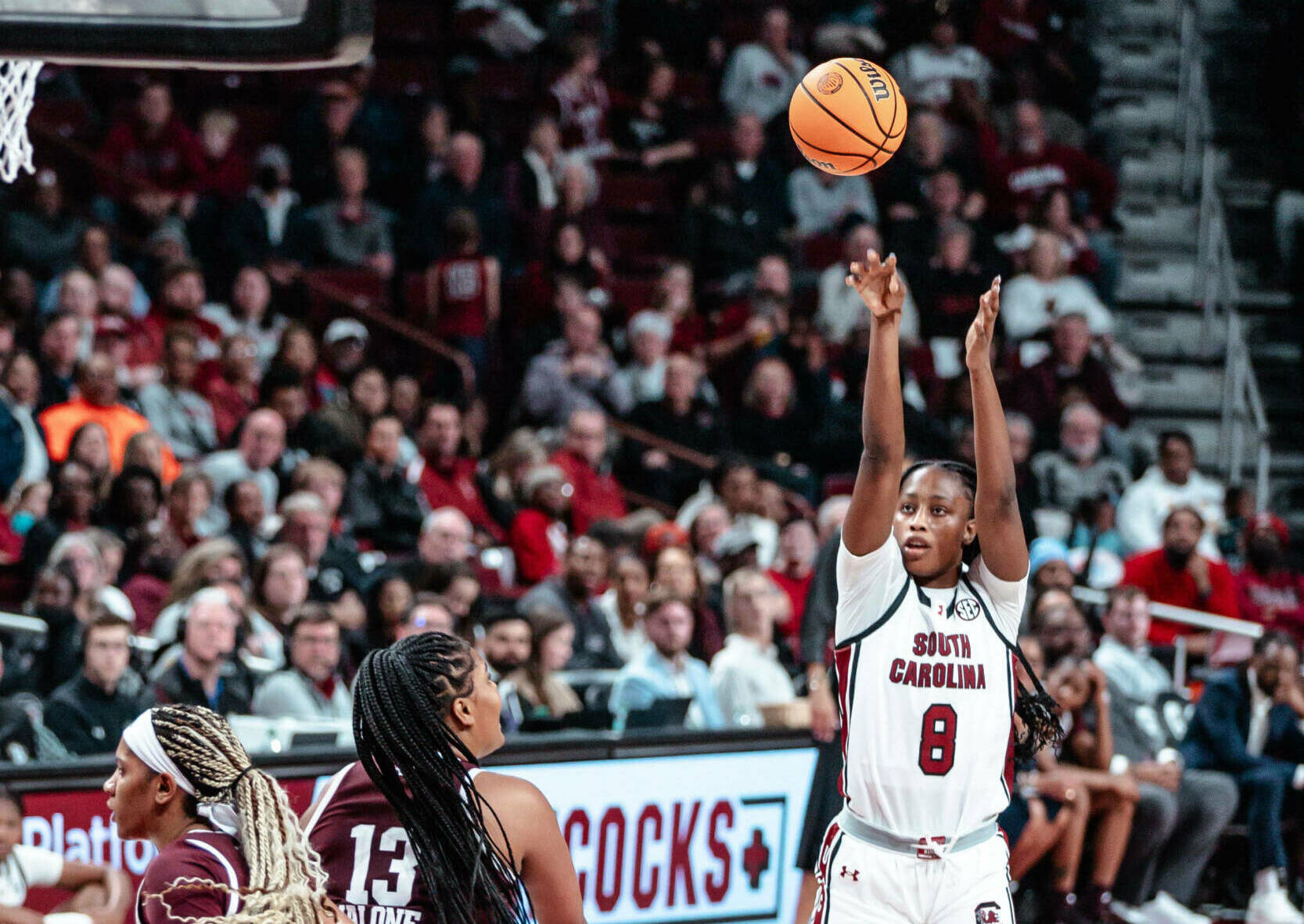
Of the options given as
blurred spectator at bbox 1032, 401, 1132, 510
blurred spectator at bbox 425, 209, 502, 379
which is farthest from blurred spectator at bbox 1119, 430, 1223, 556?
blurred spectator at bbox 425, 209, 502, 379

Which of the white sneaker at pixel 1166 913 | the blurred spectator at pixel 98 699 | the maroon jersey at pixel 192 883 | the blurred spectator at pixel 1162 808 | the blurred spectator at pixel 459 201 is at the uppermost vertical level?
the blurred spectator at pixel 459 201

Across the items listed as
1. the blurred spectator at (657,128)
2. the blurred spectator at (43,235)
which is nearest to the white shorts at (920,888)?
the blurred spectator at (43,235)

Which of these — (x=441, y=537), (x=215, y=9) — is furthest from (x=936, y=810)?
(x=441, y=537)

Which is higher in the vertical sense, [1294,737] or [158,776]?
[158,776]

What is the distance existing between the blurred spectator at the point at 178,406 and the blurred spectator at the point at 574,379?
2524 mm

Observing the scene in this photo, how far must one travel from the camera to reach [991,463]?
4742 mm

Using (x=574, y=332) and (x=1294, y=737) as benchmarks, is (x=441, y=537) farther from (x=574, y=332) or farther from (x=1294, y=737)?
(x=1294, y=737)

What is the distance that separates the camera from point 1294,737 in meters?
10.6

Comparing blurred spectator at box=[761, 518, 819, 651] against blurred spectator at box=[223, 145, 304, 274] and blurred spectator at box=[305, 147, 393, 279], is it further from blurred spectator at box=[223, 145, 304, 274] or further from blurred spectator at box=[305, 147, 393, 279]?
blurred spectator at box=[223, 145, 304, 274]

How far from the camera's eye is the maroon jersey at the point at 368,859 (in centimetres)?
387

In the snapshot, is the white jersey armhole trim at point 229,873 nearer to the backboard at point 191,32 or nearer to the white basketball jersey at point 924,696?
the backboard at point 191,32

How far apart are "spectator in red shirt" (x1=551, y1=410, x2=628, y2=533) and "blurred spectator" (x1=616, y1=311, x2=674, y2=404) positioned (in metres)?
1.17

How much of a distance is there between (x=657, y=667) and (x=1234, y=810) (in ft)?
10.8

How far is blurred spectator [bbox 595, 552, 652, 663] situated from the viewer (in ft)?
34.4
